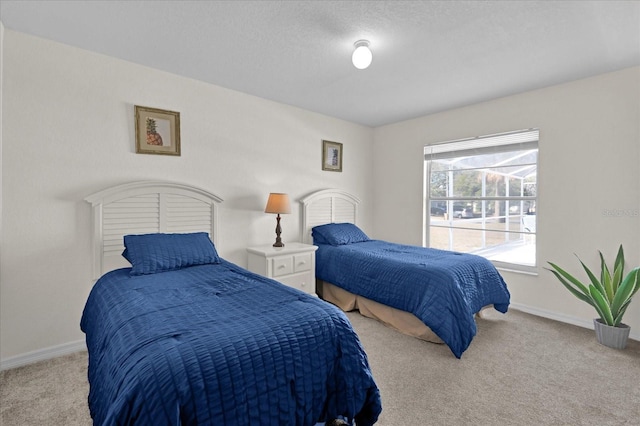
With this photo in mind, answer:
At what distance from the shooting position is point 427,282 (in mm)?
2578

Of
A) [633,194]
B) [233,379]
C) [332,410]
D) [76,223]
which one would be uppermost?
[633,194]

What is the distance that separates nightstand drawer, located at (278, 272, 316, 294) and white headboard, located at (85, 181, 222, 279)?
831mm

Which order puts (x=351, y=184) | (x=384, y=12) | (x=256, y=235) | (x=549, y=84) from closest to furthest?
(x=384, y=12) < (x=549, y=84) < (x=256, y=235) < (x=351, y=184)

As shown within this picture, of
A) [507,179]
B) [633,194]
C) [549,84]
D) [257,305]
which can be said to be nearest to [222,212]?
[257,305]

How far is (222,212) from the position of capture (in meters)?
3.30

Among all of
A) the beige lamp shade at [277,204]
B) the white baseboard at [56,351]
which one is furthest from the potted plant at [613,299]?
the beige lamp shade at [277,204]

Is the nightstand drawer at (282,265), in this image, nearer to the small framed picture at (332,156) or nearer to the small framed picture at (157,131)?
the small framed picture at (157,131)

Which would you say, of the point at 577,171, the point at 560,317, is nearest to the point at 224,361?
the point at 560,317

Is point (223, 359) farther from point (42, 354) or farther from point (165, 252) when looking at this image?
point (42, 354)

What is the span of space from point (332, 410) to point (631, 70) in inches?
144

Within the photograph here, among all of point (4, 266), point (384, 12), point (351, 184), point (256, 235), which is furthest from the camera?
point (351, 184)

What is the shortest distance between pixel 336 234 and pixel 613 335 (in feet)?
8.62

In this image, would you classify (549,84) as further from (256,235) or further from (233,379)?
(233,379)

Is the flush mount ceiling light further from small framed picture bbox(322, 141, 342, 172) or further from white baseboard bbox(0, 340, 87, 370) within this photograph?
white baseboard bbox(0, 340, 87, 370)
